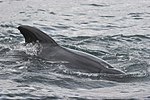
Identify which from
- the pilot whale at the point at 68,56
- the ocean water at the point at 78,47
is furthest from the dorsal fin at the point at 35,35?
the ocean water at the point at 78,47

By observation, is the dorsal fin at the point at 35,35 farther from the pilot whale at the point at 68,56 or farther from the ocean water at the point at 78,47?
the ocean water at the point at 78,47

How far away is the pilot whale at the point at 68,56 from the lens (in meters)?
11.1

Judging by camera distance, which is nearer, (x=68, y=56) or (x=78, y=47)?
(x=68, y=56)

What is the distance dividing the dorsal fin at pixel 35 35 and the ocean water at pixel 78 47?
25cm

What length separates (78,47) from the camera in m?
14.8

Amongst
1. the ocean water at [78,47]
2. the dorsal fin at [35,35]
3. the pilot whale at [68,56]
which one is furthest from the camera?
the dorsal fin at [35,35]

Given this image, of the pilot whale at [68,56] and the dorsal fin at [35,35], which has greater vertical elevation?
the dorsal fin at [35,35]

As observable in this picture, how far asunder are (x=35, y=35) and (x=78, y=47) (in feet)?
10.1

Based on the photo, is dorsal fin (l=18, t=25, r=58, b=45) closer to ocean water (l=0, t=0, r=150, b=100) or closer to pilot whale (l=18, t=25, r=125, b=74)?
pilot whale (l=18, t=25, r=125, b=74)

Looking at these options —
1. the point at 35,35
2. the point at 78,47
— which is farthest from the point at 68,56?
the point at 78,47

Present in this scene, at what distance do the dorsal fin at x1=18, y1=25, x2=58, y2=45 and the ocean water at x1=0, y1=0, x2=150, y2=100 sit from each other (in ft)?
0.82

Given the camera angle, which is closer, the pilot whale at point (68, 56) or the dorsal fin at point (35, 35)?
the pilot whale at point (68, 56)

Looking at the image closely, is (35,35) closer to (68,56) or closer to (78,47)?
(68,56)

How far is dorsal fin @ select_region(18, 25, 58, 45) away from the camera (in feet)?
39.1
